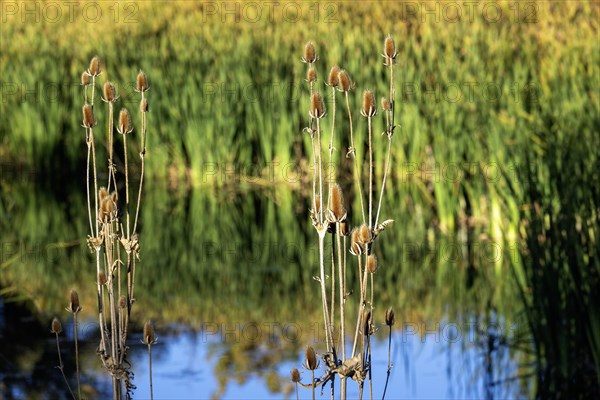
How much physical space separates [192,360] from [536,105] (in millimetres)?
3008

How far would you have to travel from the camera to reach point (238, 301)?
23.6 ft

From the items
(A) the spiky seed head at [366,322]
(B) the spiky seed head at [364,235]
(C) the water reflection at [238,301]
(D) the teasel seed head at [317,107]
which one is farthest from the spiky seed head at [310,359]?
(C) the water reflection at [238,301]

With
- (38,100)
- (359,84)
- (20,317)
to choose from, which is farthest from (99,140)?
(20,317)

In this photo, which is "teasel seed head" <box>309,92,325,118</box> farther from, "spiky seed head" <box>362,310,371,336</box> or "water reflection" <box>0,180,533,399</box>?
"water reflection" <box>0,180,533,399</box>

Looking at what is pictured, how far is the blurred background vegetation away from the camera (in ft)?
17.6

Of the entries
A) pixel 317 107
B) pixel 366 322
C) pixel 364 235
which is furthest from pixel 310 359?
pixel 317 107

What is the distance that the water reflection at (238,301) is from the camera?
5627 millimetres

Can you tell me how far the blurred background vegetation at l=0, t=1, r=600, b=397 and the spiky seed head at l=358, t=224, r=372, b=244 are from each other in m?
2.29

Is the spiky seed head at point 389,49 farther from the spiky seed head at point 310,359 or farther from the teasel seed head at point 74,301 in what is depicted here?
the teasel seed head at point 74,301

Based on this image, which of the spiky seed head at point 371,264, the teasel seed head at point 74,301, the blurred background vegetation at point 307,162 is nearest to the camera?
the spiky seed head at point 371,264

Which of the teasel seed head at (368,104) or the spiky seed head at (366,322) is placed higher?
the teasel seed head at (368,104)

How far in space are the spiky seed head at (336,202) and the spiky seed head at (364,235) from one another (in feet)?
0.30

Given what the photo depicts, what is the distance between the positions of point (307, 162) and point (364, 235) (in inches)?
331

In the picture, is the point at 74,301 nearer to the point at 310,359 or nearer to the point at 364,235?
the point at 310,359
